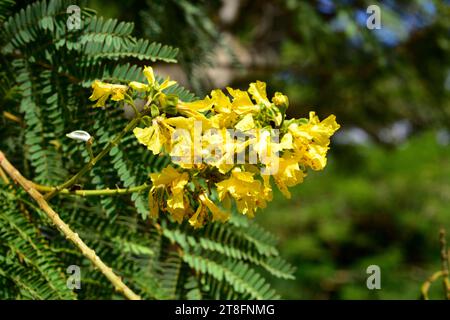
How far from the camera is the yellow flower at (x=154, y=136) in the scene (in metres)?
0.99

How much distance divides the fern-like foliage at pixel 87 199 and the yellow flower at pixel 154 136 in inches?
6.3

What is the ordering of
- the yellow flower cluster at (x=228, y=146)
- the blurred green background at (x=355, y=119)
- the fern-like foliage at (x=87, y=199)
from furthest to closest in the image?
the blurred green background at (x=355, y=119)
the fern-like foliage at (x=87, y=199)
the yellow flower cluster at (x=228, y=146)

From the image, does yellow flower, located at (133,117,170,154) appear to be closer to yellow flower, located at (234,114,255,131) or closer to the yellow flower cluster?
the yellow flower cluster

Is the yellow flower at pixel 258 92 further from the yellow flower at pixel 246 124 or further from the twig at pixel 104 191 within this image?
the twig at pixel 104 191

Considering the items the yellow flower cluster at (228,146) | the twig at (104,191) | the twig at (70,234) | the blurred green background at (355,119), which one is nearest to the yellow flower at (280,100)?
the yellow flower cluster at (228,146)

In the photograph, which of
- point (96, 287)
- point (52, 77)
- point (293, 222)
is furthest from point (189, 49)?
point (293, 222)

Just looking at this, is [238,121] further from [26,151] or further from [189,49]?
[189,49]

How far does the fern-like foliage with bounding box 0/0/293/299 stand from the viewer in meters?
1.18

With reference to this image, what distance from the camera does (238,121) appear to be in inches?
39.1

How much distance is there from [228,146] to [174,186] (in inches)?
4.2

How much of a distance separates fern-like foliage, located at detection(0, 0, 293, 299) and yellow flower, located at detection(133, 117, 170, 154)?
16cm

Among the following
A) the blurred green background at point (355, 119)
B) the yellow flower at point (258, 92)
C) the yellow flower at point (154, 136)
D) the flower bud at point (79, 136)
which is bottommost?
the yellow flower at point (154, 136)

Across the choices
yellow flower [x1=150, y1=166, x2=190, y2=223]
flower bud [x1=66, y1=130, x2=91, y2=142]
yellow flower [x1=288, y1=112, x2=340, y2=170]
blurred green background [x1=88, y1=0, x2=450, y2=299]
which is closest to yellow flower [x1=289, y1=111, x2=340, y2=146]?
yellow flower [x1=288, y1=112, x2=340, y2=170]
